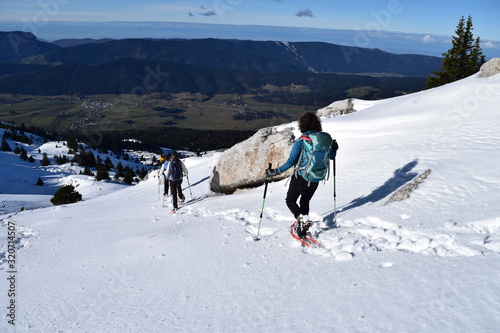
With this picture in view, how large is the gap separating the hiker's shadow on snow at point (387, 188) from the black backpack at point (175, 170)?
8188 mm

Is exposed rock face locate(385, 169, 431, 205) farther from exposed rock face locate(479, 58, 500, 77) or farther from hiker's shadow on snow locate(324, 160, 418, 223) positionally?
exposed rock face locate(479, 58, 500, 77)

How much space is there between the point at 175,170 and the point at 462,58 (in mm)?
46950

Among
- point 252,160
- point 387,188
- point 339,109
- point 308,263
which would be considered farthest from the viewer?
point 339,109

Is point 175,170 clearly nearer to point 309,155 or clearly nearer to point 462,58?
point 309,155

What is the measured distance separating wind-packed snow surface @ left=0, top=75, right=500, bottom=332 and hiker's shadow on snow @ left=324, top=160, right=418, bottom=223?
6cm

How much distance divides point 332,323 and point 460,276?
86.4 inches

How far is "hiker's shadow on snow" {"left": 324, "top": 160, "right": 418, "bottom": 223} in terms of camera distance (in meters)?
9.01

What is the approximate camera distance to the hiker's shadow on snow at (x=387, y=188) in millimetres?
9008

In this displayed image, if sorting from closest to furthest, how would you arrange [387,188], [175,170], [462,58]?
1. [387,188]
2. [175,170]
3. [462,58]

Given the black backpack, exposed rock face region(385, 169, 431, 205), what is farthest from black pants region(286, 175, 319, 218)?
the black backpack

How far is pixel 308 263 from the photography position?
6035mm

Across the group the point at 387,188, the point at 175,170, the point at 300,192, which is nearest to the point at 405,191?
the point at 387,188

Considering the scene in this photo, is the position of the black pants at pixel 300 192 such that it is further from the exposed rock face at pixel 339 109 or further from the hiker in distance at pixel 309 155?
the exposed rock face at pixel 339 109

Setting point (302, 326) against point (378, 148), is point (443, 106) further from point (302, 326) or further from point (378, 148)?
point (302, 326)
